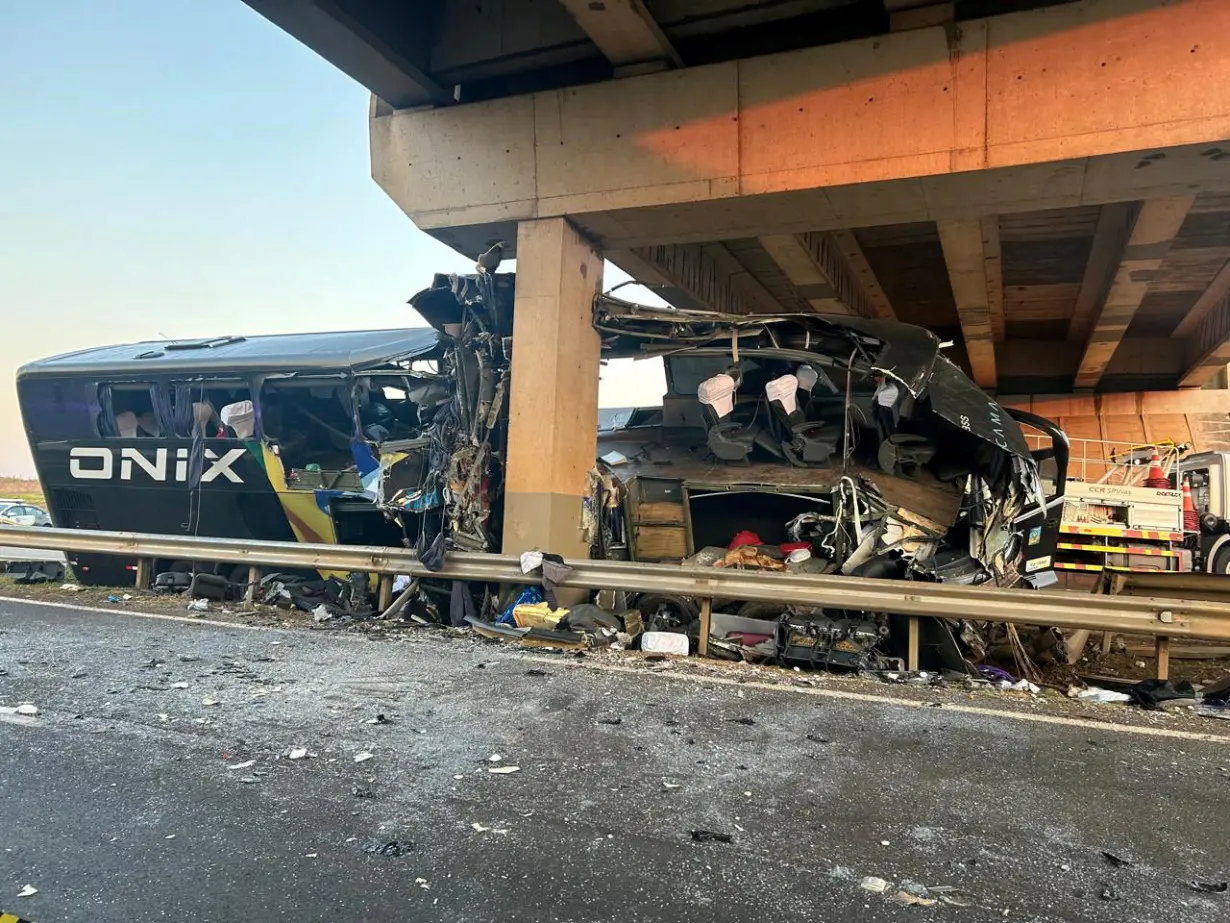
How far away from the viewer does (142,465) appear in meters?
8.59

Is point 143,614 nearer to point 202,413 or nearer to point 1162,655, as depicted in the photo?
point 202,413

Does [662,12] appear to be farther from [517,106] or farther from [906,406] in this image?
[906,406]

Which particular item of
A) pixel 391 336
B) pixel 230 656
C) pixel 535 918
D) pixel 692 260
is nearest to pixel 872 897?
pixel 535 918

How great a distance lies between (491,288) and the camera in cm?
791

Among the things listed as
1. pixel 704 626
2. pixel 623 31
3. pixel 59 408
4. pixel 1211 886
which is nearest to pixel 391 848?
pixel 1211 886

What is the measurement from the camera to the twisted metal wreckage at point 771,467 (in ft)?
21.7

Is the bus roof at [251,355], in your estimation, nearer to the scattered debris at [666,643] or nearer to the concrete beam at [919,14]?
the scattered debris at [666,643]

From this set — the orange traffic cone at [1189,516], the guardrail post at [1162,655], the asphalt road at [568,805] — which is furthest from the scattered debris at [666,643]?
the orange traffic cone at [1189,516]

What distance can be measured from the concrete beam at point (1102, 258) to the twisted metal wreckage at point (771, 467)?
3500 mm

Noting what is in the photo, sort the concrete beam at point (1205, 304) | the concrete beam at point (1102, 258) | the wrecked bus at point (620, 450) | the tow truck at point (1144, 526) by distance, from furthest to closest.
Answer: the concrete beam at point (1205, 304) < the tow truck at point (1144, 526) < the concrete beam at point (1102, 258) < the wrecked bus at point (620, 450)

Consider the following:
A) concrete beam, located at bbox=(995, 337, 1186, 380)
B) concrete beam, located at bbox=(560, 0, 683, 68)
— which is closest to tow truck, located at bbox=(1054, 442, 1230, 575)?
concrete beam, located at bbox=(995, 337, 1186, 380)

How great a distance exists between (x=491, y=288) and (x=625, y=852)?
629cm

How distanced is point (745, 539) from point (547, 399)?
2.30 meters

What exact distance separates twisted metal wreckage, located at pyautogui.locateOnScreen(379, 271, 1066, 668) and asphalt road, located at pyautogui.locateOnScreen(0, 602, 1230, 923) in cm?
205
